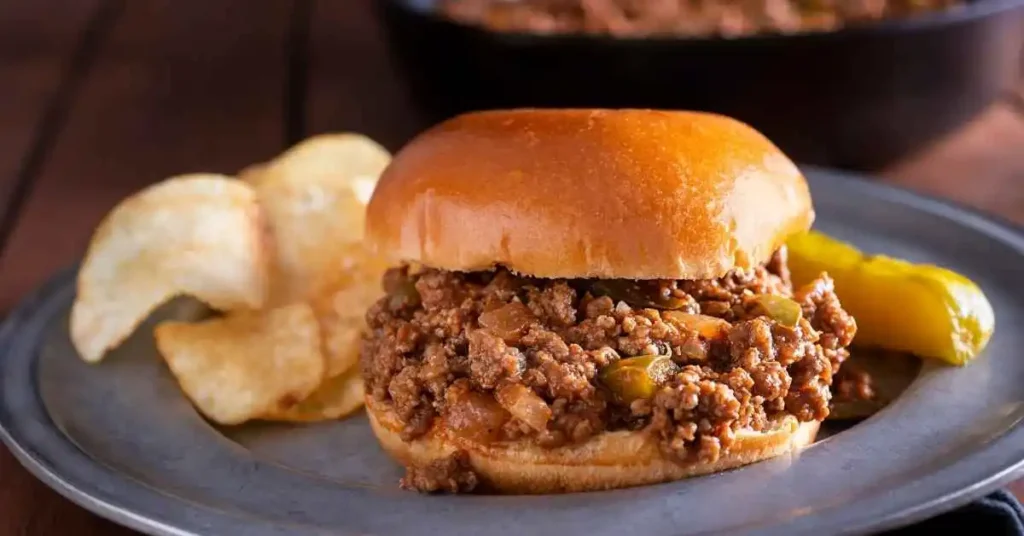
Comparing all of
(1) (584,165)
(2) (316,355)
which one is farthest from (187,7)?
(1) (584,165)

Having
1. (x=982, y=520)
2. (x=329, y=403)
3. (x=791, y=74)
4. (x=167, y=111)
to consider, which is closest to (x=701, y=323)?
(x=982, y=520)

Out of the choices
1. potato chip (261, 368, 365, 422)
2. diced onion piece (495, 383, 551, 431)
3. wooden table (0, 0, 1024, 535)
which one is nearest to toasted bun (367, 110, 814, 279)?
diced onion piece (495, 383, 551, 431)

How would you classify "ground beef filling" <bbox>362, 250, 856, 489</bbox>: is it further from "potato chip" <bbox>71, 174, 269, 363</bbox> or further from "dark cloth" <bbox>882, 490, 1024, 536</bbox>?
"potato chip" <bbox>71, 174, 269, 363</bbox>

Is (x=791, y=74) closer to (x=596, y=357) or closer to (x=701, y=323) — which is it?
(x=701, y=323)

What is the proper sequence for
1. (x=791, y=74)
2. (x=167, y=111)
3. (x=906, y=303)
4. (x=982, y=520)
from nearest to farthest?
(x=982, y=520), (x=906, y=303), (x=791, y=74), (x=167, y=111)

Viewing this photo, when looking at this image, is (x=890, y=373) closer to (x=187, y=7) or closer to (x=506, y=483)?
(x=506, y=483)
